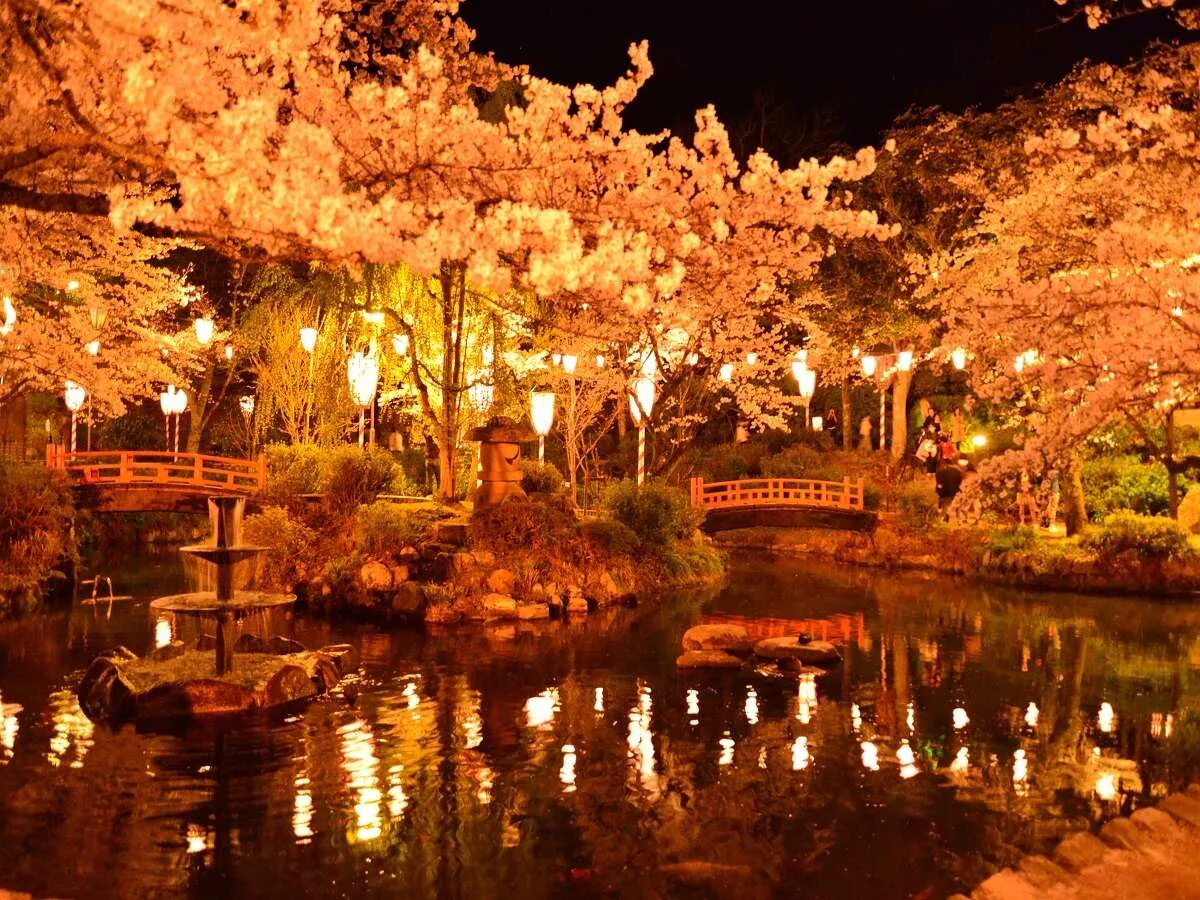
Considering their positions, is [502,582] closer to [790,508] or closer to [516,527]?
[516,527]

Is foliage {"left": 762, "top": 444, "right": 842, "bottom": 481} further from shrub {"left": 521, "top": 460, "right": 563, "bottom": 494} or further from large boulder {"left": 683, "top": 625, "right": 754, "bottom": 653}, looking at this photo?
large boulder {"left": 683, "top": 625, "right": 754, "bottom": 653}

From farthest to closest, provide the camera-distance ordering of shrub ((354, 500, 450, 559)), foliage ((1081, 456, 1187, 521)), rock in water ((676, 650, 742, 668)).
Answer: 1. foliage ((1081, 456, 1187, 521))
2. shrub ((354, 500, 450, 559))
3. rock in water ((676, 650, 742, 668))

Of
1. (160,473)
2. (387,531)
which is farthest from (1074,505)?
(160,473)

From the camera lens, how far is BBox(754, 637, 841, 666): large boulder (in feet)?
44.3

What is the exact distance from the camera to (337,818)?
794 centimetres

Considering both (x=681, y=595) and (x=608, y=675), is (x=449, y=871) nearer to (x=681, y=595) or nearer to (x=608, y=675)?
(x=608, y=675)

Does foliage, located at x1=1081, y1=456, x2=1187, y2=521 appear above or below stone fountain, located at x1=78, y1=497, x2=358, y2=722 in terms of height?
above

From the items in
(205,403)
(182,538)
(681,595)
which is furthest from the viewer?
(205,403)

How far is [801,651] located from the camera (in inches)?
534

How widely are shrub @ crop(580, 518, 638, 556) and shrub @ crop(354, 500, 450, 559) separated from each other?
272 cm

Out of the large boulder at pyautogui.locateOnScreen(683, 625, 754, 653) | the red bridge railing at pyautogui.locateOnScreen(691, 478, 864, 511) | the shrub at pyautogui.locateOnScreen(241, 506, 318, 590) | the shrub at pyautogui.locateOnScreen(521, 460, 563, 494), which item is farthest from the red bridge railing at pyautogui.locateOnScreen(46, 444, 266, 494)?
the large boulder at pyautogui.locateOnScreen(683, 625, 754, 653)

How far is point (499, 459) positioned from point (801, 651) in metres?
6.95

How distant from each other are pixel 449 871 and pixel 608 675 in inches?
236

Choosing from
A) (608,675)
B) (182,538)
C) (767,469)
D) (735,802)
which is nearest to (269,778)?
(735,802)
